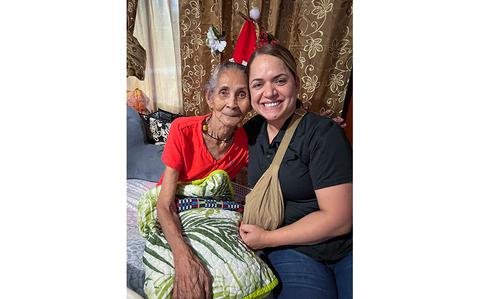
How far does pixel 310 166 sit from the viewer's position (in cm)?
171

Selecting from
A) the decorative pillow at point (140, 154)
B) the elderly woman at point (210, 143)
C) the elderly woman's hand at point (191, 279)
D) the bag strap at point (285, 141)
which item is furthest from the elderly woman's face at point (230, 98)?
the elderly woman's hand at point (191, 279)

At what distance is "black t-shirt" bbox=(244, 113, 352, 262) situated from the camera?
171 centimetres

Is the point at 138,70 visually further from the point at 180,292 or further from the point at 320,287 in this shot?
the point at 320,287

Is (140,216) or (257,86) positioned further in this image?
(140,216)

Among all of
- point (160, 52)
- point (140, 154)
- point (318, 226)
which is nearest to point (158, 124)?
point (140, 154)

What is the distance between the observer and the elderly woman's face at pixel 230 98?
175cm

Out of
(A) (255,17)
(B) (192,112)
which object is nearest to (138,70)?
(B) (192,112)

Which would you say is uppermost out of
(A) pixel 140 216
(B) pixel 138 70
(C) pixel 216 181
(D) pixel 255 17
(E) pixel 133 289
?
(D) pixel 255 17

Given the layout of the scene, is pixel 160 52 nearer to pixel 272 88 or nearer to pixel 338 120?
pixel 272 88

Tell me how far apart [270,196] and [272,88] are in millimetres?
352

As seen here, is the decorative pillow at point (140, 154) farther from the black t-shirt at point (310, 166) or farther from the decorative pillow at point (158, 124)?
the black t-shirt at point (310, 166)

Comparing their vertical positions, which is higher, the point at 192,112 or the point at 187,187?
the point at 192,112

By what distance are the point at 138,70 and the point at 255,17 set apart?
1.50 feet
